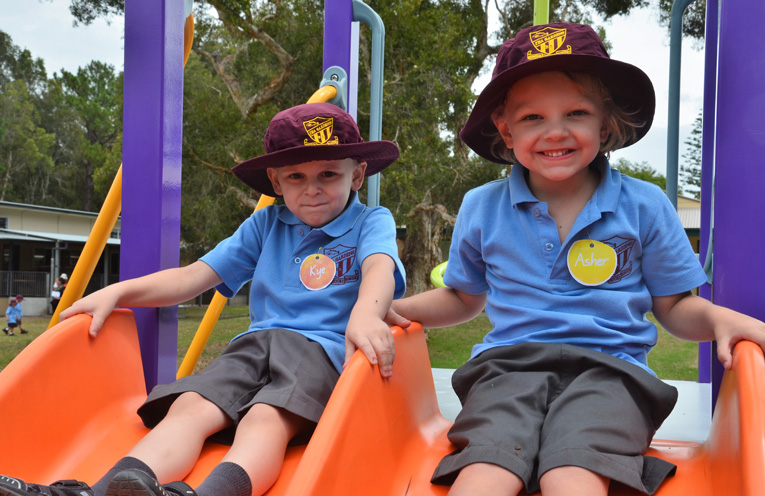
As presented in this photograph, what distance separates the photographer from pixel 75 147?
29109mm

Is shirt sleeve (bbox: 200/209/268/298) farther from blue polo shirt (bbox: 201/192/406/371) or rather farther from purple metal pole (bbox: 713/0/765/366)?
purple metal pole (bbox: 713/0/765/366)

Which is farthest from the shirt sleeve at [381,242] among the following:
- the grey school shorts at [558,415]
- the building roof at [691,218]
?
the building roof at [691,218]

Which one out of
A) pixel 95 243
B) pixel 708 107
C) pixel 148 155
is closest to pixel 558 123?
pixel 708 107

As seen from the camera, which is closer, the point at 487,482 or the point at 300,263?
the point at 487,482

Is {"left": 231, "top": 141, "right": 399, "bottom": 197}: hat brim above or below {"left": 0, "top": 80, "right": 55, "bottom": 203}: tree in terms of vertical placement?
below

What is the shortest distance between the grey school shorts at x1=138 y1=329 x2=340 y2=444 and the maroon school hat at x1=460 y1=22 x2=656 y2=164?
2.17 feet

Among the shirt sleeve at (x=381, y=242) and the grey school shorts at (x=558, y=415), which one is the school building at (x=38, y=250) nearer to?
the shirt sleeve at (x=381, y=242)

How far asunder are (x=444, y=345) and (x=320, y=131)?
36.1 ft

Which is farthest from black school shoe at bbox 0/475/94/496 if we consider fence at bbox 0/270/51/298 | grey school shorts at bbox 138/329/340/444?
fence at bbox 0/270/51/298

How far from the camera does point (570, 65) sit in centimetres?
128

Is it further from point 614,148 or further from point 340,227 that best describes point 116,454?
point 614,148

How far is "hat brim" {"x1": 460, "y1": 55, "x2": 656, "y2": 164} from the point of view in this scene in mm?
1269

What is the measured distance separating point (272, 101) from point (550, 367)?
1007 centimetres

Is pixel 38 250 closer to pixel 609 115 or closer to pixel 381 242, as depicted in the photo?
pixel 381 242
